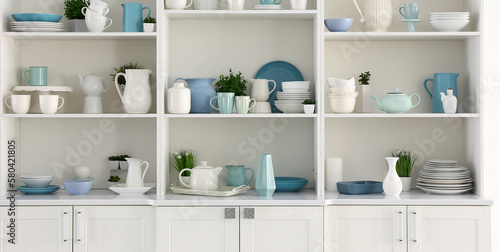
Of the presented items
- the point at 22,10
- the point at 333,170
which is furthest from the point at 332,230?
the point at 22,10

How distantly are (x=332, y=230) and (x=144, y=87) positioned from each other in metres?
1.34

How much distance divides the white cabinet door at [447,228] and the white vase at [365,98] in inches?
26.8

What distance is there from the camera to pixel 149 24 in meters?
3.34

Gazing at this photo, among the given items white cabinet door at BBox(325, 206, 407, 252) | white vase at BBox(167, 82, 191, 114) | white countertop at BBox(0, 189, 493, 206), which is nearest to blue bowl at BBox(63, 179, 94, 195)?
white countertop at BBox(0, 189, 493, 206)

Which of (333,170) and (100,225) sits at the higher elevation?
(333,170)

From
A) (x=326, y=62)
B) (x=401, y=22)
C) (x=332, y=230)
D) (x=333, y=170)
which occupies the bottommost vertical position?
(x=332, y=230)

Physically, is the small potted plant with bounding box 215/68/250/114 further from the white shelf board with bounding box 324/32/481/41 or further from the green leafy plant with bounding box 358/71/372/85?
the green leafy plant with bounding box 358/71/372/85

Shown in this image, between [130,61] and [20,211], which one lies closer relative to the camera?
[20,211]

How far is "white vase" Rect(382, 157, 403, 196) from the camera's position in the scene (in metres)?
3.26

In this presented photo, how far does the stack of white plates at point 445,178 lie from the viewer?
3.31 m

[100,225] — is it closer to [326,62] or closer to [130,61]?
[130,61]

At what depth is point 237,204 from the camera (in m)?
3.11

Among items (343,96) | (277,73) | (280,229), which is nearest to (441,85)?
(343,96)

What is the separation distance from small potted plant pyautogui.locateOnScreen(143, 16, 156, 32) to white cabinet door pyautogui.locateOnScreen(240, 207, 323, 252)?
115 centimetres
